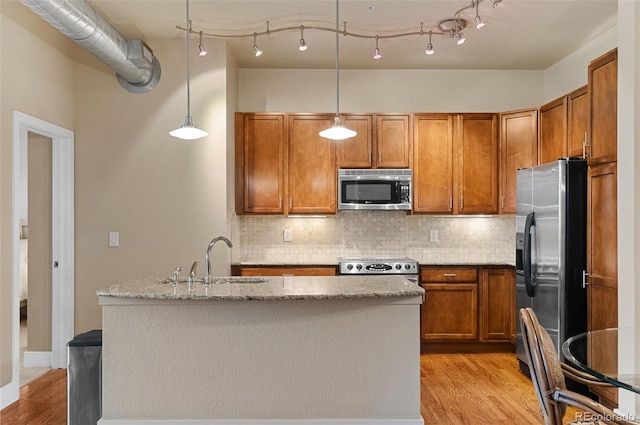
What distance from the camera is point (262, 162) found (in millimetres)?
5195

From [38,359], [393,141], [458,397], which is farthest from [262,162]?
[458,397]

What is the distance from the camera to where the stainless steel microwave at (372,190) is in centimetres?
516

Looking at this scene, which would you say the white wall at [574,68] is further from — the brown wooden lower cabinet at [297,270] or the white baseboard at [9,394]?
the white baseboard at [9,394]

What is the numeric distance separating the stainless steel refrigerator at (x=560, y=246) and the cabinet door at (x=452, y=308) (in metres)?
0.90

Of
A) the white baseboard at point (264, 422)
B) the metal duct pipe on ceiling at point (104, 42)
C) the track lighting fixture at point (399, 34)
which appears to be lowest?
the white baseboard at point (264, 422)

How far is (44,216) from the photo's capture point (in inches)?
182

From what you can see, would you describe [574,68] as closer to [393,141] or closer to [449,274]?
[393,141]

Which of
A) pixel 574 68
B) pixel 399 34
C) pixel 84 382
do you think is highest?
pixel 399 34

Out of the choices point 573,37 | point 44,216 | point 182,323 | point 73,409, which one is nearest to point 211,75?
point 44,216

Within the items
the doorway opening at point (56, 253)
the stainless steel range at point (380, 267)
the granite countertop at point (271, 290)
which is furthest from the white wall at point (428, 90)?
the granite countertop at point (271, 290)

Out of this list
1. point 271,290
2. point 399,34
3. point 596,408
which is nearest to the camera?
point 596,408

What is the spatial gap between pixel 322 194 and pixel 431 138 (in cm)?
125

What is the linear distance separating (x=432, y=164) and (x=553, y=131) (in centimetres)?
115

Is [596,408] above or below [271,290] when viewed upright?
below
